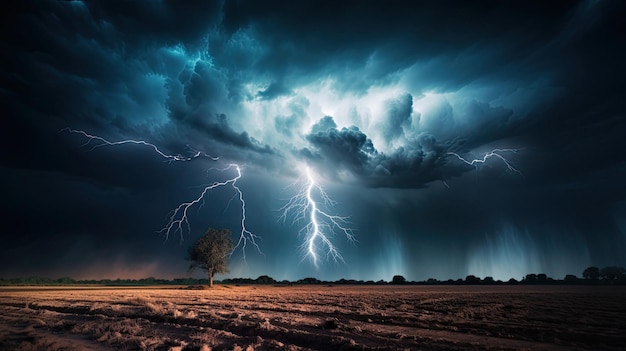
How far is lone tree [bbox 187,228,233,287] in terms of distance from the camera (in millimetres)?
60812

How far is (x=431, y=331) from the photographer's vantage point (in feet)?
44.9

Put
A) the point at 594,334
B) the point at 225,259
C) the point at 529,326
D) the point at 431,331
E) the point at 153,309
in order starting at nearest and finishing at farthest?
the point at 594,334, the point at 431,331, the point at 529,326, the point at 153,309, the point at 225,259

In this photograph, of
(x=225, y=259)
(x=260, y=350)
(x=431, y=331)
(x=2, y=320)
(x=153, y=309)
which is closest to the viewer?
(x=260, y=350)

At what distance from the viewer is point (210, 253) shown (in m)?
60.6

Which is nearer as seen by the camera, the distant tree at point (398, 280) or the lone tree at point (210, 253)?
the lone tree at point (210, 253)

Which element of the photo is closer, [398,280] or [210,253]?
[210,253]

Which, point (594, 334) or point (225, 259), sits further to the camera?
point (225, 259)

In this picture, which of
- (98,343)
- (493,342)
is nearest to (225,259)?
(98,343)

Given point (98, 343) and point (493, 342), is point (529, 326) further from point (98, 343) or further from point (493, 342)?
point (98, 343)

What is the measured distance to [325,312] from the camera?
2106 centimetres

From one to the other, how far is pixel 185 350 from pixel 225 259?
2134 inches

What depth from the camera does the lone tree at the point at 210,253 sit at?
60812mm

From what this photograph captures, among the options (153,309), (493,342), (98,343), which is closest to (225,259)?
(153,309)

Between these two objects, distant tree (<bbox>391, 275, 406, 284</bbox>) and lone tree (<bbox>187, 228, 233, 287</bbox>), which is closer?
lone tree (<bbox>187, 228, 233, 287</bbox>)
